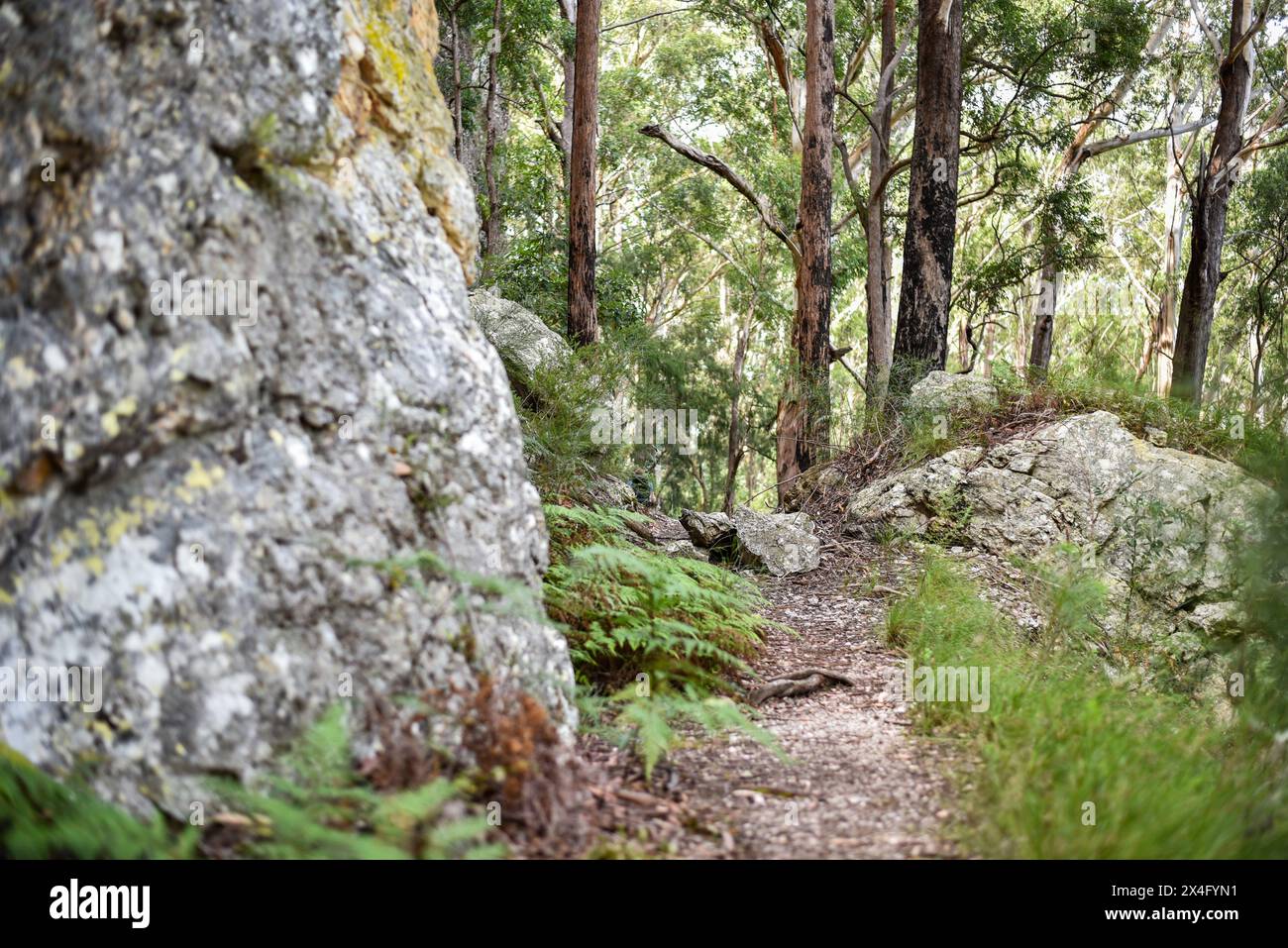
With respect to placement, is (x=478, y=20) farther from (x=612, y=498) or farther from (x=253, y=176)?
(x=253, y=176)

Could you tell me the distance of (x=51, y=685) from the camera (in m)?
2.56

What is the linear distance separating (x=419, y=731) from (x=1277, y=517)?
3178 mm

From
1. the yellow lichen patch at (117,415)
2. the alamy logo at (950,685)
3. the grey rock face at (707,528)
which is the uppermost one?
the yellow lichen patch at (117,415)

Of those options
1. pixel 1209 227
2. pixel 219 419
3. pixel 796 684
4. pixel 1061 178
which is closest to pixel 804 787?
pixel 796 684

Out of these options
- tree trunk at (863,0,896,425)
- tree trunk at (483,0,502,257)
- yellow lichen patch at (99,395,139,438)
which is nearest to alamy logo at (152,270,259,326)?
yellow lichen patch at (99,395,139,438)

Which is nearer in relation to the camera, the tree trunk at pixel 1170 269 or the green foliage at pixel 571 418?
the green foliage at pixel 571 418

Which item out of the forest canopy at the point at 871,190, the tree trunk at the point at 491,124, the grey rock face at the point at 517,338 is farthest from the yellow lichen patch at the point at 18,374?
the tree trunk at the point at 491,124

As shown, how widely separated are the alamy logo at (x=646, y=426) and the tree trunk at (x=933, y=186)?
9.57 feet

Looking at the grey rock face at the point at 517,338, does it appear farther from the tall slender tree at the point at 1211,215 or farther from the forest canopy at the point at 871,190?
the tall slender tree at the point at 1211,215

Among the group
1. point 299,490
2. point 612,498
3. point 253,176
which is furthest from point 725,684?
point 612,498

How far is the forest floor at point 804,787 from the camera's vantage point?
2.92 m

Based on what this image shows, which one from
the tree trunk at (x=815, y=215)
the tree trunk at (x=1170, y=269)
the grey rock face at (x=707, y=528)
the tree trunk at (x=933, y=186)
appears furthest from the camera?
the tree trunk at (x=1170, y=269)

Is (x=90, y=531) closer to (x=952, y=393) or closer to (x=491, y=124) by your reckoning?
(x=952, y=393)

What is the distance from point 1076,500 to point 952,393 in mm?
1689
